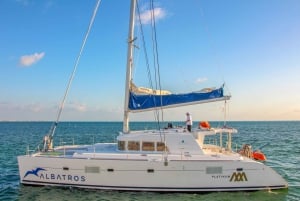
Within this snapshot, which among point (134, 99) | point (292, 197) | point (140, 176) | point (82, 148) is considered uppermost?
point (134, 99)

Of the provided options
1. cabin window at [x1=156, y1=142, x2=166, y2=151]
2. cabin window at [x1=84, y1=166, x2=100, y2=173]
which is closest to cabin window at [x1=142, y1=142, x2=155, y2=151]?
cabin window at [x1=156, y1=142, x2=166, y2=151]

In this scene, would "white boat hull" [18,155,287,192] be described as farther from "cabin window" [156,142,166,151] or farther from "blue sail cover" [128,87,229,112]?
"blue sail cover" [128,87,229,112]

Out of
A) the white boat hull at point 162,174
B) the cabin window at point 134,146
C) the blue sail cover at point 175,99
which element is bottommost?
the white boat hull at point 162,174

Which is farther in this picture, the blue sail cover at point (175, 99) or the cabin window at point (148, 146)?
the blue sail cover at point (175, 99)

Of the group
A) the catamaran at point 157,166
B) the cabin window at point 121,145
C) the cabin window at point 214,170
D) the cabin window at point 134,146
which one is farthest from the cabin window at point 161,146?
the cabin window at point 214,170

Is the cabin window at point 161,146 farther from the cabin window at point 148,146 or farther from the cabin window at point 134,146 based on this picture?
the cabin window at point 134,146

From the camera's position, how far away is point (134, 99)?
14.3 meters

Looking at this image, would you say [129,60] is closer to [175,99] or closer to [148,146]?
[175,99]

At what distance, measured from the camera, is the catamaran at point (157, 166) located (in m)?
12.9

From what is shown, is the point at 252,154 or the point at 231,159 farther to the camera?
the point at 252,154

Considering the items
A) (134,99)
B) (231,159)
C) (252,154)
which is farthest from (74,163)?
(252,154)

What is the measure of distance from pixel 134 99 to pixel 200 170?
14.2ft

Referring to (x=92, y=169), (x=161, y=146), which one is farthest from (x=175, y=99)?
(x=92, y=169)

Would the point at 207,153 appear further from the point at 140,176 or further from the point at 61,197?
the point at 61,197
